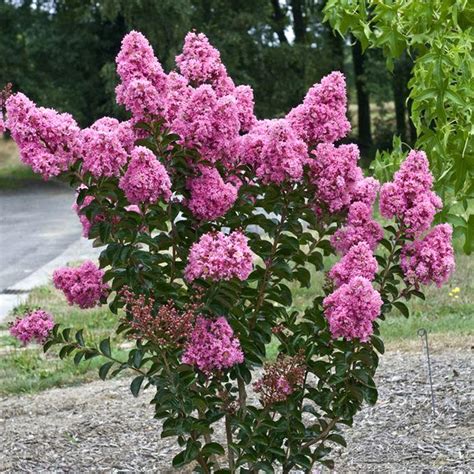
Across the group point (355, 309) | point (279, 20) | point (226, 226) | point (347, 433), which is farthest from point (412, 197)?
point (279, 20)

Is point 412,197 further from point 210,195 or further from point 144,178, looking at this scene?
point 144,178

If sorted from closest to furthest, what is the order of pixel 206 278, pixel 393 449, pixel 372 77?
pixel 206 278, pixel 393 449, pixel 372 77

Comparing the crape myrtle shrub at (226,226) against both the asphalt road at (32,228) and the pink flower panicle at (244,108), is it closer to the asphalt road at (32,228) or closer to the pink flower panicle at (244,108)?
the pink flower panicle at (244,108)

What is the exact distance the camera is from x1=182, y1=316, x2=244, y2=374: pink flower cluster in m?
2.95

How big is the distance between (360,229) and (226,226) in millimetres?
447

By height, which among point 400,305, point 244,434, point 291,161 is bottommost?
point 244,434

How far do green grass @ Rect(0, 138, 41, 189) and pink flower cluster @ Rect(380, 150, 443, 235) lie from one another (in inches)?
935

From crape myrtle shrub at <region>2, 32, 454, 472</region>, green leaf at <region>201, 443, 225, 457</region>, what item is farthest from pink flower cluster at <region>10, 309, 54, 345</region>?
green leaf at <region>201, 443, 225, 457</region>

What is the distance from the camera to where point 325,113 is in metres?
3.19

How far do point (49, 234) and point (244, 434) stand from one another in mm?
12963

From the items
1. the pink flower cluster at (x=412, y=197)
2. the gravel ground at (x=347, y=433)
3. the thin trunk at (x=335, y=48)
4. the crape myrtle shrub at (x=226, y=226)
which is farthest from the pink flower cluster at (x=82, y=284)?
the thin trunk at (x=335, y=48)

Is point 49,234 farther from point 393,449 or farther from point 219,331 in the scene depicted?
point 219,331

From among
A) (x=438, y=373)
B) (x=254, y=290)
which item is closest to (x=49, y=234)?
(x=438, y=373)

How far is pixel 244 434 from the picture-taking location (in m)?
3.21
